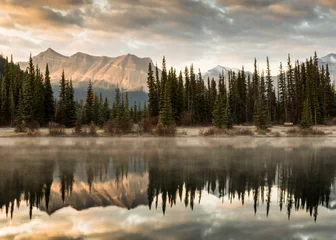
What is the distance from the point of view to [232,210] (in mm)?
11820

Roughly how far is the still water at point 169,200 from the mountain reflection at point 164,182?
39mm

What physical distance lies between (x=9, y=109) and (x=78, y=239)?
80214mm

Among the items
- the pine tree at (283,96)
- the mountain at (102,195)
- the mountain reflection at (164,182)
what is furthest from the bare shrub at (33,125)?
the pine tree at (283,96)

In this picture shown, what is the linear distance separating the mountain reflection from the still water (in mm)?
39

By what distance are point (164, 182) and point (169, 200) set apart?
3.34 meters

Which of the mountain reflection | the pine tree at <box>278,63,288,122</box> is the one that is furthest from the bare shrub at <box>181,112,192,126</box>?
the mountain reflection

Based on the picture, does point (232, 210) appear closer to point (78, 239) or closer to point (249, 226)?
point (249, 226)

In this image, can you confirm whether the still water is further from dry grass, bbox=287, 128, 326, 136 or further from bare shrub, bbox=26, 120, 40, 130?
bare shrub, bbox=26, 120, 40, 130

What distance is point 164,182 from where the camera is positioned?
54.1 feet

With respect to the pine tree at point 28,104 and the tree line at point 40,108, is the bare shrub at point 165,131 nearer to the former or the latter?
the tree line at point 40,108

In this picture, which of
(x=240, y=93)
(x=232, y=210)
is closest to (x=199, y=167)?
(x=232, y=210)

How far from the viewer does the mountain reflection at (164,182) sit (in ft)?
42.8

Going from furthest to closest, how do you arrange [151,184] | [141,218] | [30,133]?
[30,133]
[151,184]
[141,218]

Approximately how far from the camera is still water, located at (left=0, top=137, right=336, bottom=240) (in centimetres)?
961
